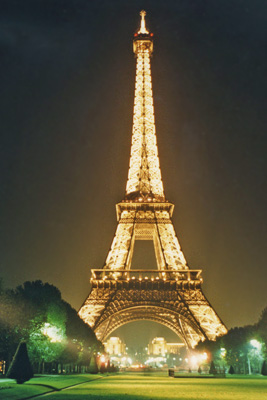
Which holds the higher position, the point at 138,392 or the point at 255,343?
the point at 255,343

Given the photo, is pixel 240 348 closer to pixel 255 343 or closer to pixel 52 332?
pixel 255 343

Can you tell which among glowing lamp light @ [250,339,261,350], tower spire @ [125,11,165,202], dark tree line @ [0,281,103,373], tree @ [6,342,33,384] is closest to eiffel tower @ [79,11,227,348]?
tower spire @ [125,11,165,202]

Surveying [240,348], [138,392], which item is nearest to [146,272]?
[240,348]

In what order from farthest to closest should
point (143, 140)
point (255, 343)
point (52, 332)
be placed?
point (143, 140)
point (255, 343)
point (52, 332)

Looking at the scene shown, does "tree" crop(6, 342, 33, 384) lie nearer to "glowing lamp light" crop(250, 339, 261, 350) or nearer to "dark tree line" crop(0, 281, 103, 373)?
"dark tree line" crop(0, 281, 103, 373)

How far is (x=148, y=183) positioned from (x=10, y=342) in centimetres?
5040

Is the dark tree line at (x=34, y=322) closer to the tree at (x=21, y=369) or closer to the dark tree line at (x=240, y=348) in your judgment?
the tree at (x=21, y=369)

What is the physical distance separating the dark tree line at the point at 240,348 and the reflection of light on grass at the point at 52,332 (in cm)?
2585

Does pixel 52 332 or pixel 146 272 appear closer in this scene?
pixel 52 332

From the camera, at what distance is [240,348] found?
65.6m

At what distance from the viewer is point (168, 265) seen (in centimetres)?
7906

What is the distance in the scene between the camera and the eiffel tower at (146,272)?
241ft

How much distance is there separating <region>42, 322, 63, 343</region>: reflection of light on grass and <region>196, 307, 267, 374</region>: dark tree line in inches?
1018

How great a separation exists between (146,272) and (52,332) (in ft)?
112
